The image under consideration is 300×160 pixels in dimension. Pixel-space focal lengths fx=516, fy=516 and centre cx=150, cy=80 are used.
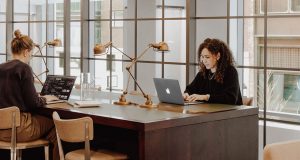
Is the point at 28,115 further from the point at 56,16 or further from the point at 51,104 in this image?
the point at 56,16

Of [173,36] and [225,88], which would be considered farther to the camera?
[173,36]

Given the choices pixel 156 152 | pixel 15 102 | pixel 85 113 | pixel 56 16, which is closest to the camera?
pixel 156 152

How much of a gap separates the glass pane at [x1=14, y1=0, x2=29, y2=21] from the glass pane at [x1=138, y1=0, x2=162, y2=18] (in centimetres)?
297

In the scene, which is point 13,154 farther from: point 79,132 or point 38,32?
point 38,32

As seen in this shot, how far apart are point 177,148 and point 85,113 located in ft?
2.44

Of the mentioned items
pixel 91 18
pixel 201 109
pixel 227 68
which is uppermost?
pixel 91 18

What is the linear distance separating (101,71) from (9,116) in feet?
11.5

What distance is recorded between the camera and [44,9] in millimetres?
9047

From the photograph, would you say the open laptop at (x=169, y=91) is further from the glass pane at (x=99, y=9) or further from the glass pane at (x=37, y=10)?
the glass pane at (x=37, y=10)

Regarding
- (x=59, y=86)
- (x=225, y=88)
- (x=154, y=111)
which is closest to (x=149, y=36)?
(x=59, y=86)

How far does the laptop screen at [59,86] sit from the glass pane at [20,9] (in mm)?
4445

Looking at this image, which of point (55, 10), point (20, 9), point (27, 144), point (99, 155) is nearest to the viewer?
point (99, 155)

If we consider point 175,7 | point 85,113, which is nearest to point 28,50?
point 85,113

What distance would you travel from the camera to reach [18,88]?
169 inches
